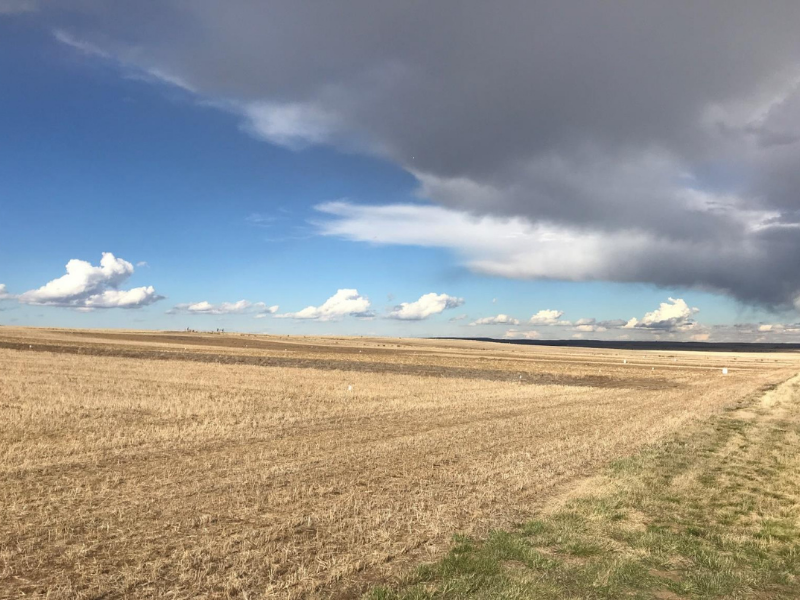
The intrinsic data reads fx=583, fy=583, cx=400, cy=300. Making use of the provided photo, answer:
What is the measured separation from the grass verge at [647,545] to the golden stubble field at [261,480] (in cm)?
70

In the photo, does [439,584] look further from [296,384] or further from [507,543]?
[296,384]

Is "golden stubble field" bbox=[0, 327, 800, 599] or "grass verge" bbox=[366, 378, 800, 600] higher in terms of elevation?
"golden stubble field" bbox=[0, 327, 800, 599]

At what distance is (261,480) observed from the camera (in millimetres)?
12656

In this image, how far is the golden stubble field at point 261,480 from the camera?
7.86m

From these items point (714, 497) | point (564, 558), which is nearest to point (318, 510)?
point (564, 558)

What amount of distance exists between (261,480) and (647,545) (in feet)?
25.3

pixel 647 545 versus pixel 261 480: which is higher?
pixel 261 480

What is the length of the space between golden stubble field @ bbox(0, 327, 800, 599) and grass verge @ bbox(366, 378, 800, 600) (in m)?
0.70

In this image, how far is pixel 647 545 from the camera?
9.48 meters

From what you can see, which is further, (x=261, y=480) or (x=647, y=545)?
(x=261, y=480)

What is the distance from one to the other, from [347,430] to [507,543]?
435 inches

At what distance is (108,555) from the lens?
26.7 ft

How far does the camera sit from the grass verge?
25.6 ft

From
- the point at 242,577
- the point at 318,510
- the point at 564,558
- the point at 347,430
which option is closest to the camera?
the point at 242,577
